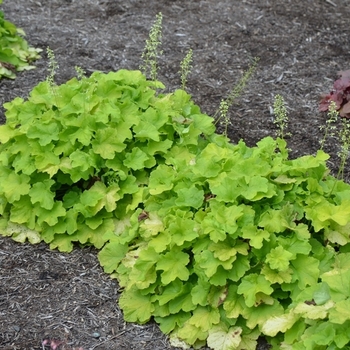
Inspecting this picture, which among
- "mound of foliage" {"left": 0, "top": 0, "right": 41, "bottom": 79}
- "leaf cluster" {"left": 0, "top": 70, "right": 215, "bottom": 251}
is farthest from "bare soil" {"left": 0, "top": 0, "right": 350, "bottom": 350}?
"leaf cluster" {"left": 0, "top": 70, "right": 215, "bottom": 251}

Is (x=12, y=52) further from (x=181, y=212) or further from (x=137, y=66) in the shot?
(x=181, y=212)

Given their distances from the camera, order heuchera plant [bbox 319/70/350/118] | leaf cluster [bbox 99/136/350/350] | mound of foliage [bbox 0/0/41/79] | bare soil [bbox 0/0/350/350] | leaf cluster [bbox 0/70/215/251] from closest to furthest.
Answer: leaf cluster [bbox 99/136/350/350] < bare soil [bbox 0/0/350/350] < leaf cluster [bbox 0/70/215/251] < heuchera plant [bbox 319/70/350/118] < mound of foliage [bbox 0/0/41/79]

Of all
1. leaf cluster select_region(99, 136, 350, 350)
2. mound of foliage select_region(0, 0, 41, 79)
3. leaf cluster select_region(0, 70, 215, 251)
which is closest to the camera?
leaf cluster select_region(99, 136, 350, 350)

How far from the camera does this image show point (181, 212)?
373cm

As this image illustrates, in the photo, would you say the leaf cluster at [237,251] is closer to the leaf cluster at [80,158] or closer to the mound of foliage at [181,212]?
the mound of foliage at [181,212]

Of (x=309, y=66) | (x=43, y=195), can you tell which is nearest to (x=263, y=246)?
(x=43, y=195)

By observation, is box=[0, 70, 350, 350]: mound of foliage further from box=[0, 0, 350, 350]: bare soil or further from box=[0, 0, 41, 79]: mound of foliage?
box=[0, 0, 41, 79]: mound of foliage

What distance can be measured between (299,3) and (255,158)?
4.49 metres

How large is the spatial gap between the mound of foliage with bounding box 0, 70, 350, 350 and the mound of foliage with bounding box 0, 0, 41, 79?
155 cm

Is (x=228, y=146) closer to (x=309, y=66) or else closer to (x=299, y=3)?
(x=309, y=66)

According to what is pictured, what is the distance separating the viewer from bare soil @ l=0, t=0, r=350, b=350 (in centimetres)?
374

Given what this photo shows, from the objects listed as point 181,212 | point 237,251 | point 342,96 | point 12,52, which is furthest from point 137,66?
point 237,251

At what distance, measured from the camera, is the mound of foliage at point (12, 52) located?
6.15 metres

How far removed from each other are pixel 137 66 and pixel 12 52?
4.01ft
